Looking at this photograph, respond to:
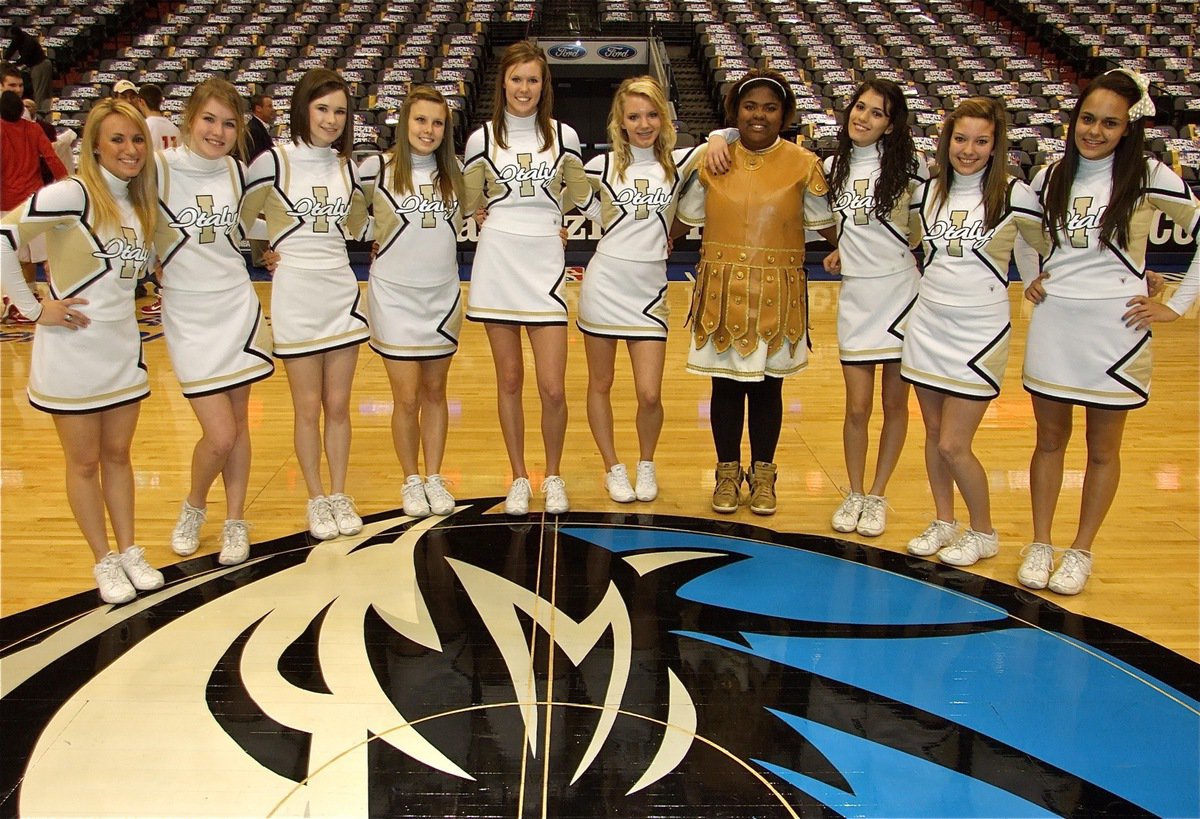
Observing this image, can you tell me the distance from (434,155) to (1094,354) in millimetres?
2008

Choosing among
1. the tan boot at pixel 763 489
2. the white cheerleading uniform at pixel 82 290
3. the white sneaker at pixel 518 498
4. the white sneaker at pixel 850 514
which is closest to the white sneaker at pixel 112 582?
the white cheerleading uniform at pixel 82 290

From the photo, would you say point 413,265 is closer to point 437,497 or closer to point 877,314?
point 437,497

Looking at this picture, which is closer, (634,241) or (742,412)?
(634,241)

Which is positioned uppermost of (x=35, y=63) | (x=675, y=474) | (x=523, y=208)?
(x=35, y=63)

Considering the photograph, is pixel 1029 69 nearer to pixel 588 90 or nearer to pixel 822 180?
pixel 588 90

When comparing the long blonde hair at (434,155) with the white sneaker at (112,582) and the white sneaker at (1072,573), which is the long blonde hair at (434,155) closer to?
the white sneaker at (112,582)

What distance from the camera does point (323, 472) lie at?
4.08 metres

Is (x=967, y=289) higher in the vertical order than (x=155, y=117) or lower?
lower

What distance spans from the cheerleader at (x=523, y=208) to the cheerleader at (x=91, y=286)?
3.30 feet

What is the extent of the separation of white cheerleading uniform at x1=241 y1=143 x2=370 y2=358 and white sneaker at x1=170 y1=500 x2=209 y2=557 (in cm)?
57

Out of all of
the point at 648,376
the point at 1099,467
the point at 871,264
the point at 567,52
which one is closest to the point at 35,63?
the point at 567,52

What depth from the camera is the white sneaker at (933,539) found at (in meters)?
3.32

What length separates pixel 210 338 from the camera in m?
3.07

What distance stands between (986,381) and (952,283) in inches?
11.6
